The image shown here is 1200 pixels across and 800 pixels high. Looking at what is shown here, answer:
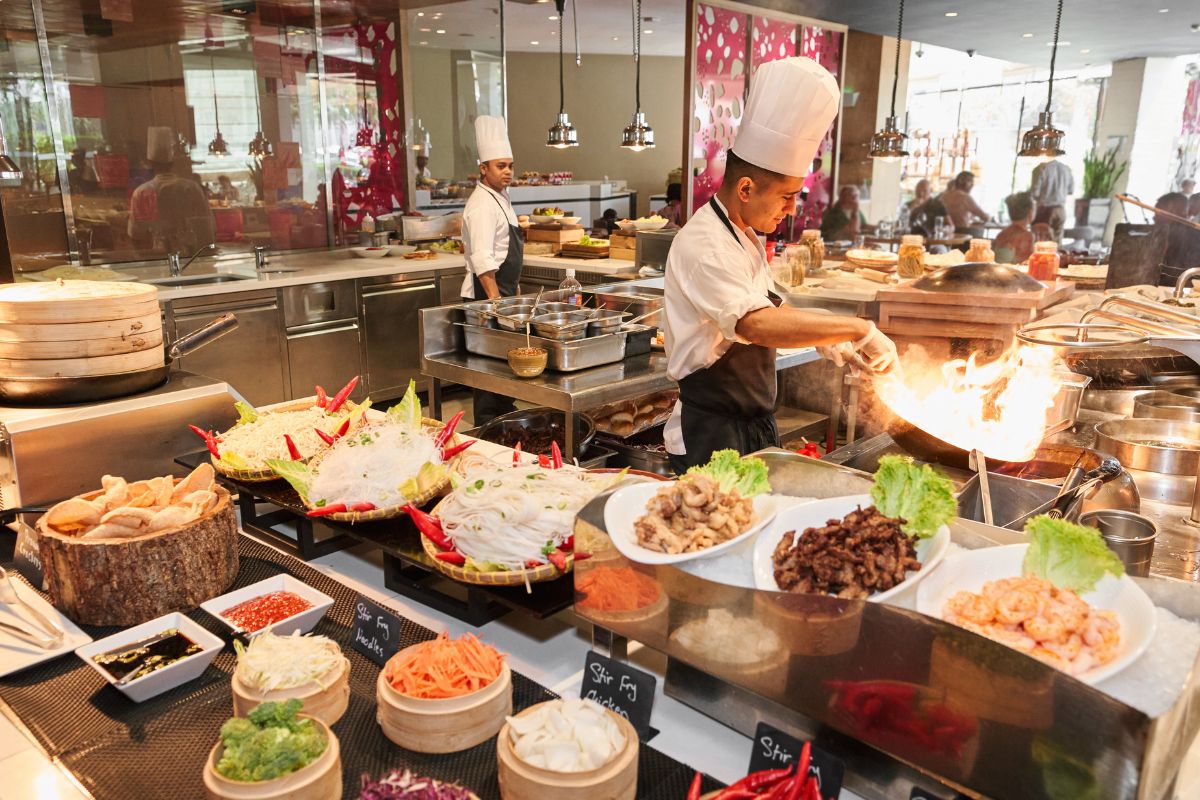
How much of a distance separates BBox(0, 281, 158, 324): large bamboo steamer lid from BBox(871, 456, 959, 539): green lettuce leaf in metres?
2.07

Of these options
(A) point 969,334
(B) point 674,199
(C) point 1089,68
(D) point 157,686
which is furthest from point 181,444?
(C) point 1089,68

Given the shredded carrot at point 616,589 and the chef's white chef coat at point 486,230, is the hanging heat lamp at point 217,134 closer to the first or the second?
the chef's white chef coat at point 486,230

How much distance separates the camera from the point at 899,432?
2.49m

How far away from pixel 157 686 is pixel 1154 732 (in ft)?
4.96

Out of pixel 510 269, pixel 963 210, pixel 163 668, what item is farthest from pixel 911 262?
pixel 963 210

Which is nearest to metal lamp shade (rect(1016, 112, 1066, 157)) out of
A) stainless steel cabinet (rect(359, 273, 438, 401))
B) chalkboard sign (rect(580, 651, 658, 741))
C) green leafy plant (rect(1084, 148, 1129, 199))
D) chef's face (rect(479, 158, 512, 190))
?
chef's face (rect(479, 158, 512, 190))

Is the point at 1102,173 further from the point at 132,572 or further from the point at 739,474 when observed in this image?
the point at 132,572

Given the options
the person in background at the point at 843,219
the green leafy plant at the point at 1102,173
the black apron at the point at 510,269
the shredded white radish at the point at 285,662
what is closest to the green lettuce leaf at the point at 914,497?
the shredded white radish at the point at 285,662

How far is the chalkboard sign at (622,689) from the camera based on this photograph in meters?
1.38

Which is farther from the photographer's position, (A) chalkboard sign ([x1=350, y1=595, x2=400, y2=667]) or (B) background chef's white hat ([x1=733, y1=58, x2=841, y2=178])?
(B) background chef's white hat ([x1=733, y1=58, x2=841, y2=178])

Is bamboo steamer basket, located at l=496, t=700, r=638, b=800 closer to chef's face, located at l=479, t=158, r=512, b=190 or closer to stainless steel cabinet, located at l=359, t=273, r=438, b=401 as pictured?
chef's face, located at l=479, t=158, r=512, b=190

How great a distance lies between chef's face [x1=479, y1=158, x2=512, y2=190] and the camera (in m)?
5.87

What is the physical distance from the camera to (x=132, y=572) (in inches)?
67.8

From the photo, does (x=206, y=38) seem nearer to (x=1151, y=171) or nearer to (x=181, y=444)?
(x=181, y=444)
